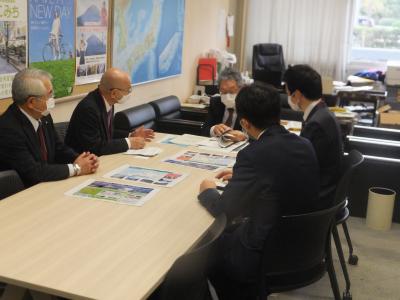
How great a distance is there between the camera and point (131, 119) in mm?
4402

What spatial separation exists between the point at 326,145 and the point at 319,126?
11 cm

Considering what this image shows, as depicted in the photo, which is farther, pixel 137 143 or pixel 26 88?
pixel 137 143

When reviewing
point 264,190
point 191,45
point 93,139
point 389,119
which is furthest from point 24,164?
point 389,119

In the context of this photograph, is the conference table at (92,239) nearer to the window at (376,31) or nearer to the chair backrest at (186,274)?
the chair backrest at (186,274)

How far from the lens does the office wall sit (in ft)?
17.4

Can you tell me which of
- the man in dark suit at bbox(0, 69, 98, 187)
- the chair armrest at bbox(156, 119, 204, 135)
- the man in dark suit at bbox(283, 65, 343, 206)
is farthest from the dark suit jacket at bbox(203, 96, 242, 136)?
the man in dark suit at bbox(0, 69, 98, 187)

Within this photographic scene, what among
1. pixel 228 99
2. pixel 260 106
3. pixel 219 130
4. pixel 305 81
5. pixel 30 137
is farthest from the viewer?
pixel 228 99

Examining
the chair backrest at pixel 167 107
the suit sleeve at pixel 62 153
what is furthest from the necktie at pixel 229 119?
the suit sleeve at pixel 62 153

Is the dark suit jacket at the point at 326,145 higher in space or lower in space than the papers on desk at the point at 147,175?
higher

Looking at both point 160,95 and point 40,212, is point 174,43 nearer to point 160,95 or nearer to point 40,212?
point 160,95

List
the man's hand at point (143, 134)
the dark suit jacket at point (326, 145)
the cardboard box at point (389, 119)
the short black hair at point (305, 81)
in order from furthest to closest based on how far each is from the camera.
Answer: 1. the cardboard box at point (389, 119)
2. the man's hand at point (143, 134)
3. the short black hair at point (305, 81)
4. the dark suit jacket at point (326, 145)

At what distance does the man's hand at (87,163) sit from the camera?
2695mm

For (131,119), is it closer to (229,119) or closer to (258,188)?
(229,119)

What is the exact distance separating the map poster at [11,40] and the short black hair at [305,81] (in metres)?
1.63
